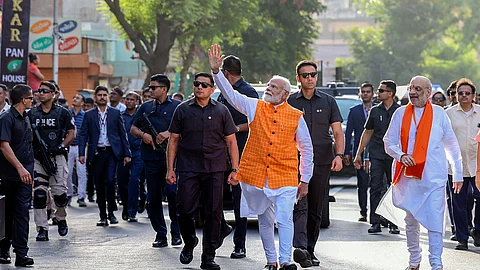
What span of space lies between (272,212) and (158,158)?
3.01 meters

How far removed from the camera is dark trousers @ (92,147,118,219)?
53.6ft

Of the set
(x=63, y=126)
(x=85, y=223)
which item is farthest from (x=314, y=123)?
(x=85, y=223)

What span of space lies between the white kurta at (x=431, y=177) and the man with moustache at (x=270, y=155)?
93 centimetres

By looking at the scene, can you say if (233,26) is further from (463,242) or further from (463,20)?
(463,20)

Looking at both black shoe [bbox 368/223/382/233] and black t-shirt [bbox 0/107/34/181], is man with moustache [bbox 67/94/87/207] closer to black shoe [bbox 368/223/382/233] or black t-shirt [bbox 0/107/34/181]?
black shoe [bbox 368/223/382/233]

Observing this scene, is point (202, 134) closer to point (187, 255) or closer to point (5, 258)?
point (187, 255)

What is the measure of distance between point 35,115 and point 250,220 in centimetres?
369

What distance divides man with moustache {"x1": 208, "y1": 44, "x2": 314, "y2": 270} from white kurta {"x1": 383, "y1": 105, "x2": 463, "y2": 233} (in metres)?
0.93

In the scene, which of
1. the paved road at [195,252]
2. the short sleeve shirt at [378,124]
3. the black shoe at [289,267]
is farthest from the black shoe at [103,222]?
the black shoe at [289,267]

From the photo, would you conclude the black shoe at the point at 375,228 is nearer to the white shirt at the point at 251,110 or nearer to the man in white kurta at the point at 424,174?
the man in white kurta at the point at 424,174

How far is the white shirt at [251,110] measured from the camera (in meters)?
10.7

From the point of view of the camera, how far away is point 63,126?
14.5m

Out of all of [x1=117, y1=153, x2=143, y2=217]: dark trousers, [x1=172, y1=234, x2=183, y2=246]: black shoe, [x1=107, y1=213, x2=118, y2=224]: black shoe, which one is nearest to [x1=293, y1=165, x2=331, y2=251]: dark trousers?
[x1=172, y1=234, x2=183, y2=246]: black shoe

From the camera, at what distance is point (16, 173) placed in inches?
462
